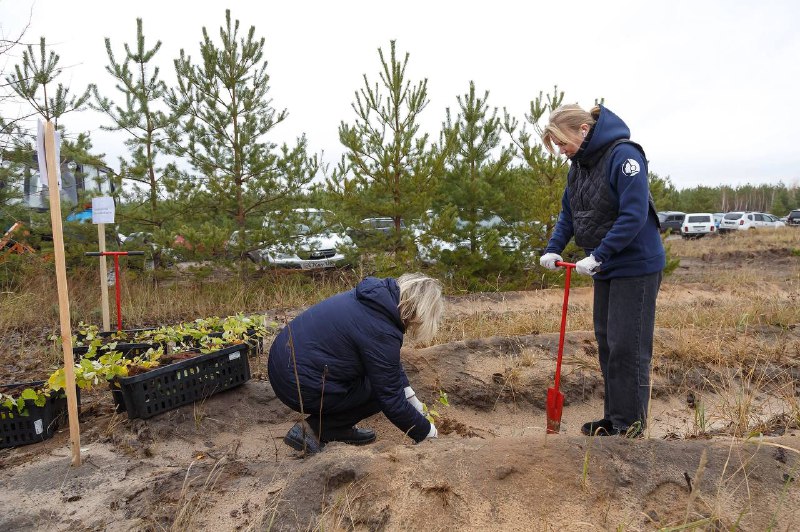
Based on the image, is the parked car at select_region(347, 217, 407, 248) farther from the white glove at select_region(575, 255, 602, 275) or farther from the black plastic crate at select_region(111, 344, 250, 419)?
the white glove at select_region(575, 255, 602, 275)

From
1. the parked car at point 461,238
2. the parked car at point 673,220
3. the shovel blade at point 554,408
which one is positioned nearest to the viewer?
the shovel blade at point 554,408

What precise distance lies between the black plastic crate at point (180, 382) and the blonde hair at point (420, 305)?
1532 millimetres

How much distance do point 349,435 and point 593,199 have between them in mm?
1923

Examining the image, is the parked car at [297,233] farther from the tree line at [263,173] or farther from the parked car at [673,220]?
the parked car at [673,220]

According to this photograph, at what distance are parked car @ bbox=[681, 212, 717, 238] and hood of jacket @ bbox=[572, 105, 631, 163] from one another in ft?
94.1

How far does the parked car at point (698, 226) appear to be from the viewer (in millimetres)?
→ 28125

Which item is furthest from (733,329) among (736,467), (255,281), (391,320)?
(255,281)

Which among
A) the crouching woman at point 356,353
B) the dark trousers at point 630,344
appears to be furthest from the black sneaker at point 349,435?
the dark trousers at point 630,344

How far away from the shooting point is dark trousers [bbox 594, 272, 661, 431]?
9.64ft

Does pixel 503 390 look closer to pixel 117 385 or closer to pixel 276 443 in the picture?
pixel 276 443

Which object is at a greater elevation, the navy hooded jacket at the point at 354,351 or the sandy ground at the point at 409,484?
the navy hooded jacket at the point at 354,351

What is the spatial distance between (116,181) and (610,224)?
7.23 meters

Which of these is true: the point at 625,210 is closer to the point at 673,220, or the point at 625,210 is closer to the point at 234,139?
the point at 234,139

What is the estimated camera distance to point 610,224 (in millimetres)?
2996
